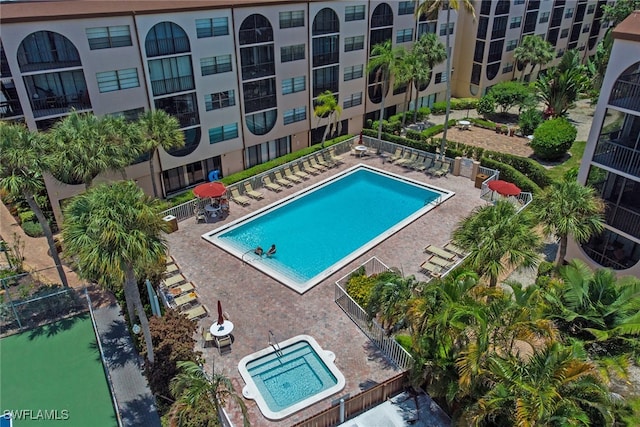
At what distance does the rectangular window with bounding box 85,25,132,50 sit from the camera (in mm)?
29406

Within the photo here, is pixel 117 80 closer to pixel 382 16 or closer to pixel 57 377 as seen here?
pixel 57 377

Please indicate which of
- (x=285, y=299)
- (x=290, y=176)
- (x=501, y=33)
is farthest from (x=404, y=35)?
(x=285, y=299)

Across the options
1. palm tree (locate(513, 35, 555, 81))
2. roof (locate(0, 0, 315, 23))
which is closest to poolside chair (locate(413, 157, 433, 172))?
roof (locate(0, 0, 315, 23))

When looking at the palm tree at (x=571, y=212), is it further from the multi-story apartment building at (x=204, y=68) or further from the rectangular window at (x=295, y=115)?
the multi-story apartment building at (x=204, y=68)

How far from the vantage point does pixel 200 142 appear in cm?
3691

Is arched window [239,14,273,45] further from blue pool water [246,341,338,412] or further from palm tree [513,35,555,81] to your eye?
palm tree [513,35,555,81]

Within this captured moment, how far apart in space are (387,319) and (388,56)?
28.8 m

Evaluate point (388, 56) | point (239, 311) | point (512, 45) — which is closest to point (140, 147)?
point (239, 311)

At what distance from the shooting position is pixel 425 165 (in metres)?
41.4

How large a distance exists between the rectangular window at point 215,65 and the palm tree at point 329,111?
30.5ft

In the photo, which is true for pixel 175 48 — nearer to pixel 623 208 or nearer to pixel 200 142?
pixel 200 142

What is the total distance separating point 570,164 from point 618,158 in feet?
64.1

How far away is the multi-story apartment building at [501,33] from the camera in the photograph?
55.9 metres

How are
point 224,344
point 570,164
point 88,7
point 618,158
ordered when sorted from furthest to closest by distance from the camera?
point 570,164 < point 88,7 < point 618,158 < point 224,344
